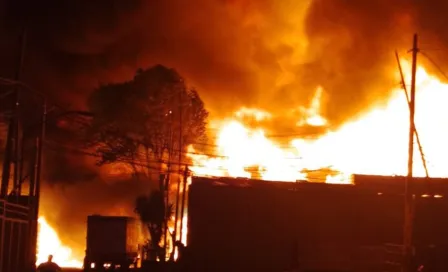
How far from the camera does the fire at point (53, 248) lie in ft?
147

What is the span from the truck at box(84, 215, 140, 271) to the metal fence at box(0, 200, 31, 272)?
984cm

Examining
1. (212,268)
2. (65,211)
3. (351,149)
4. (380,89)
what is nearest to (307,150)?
(351,149)

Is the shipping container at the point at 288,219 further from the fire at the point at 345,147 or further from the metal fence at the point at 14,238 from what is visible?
the metal fence at the point at 14,238

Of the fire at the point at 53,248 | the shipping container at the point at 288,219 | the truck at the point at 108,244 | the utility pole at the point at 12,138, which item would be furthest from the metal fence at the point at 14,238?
the fire at the point at 53,248

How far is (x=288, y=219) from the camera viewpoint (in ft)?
124

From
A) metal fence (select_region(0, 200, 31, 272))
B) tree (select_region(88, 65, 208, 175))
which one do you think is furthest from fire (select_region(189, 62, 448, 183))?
metal fence (select_region(0, 200, 31, 272))

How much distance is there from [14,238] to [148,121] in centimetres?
1953

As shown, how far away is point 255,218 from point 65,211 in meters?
16.7

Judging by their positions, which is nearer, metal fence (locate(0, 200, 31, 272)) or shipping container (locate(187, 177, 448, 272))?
metal fence (locate(0, 200, 31, 272))

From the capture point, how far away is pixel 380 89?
44.5 m

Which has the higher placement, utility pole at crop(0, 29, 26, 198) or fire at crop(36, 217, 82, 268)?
utility pole at crop(0, 29, 26, 198)

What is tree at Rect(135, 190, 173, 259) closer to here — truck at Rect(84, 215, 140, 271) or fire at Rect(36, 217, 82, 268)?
truck at Rect(84, 215, 140, 271)

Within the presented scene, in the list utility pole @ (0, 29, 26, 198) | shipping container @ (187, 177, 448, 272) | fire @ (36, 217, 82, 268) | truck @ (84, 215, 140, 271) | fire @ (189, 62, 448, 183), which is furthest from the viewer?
fire @ (36, 217, 82, 268)

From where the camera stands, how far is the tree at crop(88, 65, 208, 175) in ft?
144
